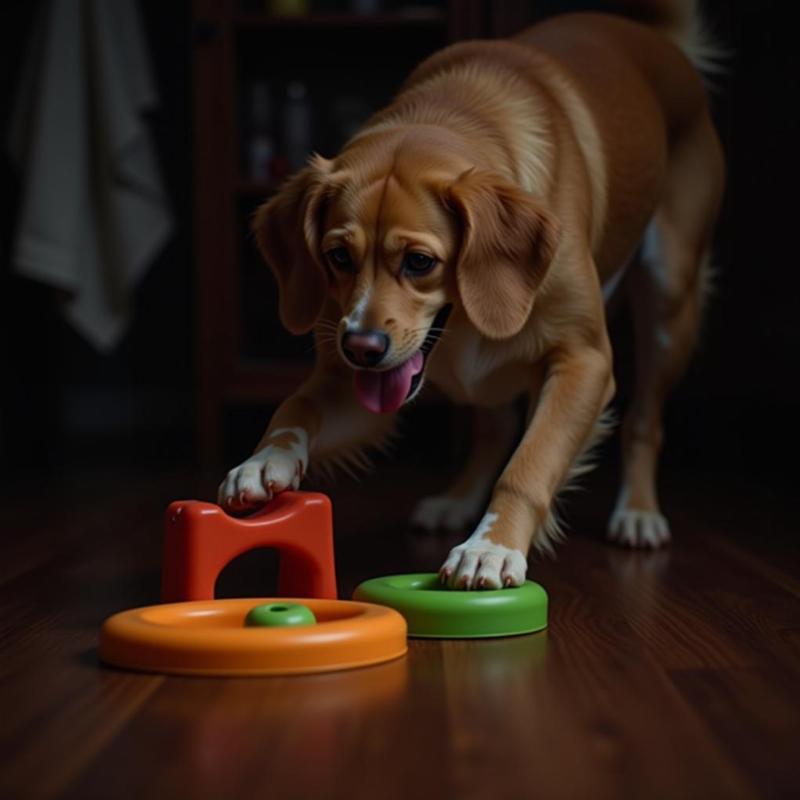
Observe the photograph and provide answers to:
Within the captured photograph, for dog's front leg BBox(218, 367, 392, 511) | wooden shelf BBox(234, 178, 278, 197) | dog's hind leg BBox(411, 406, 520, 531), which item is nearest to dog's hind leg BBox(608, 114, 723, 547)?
dog's hind leg BBox(411, 406, 520, 531)

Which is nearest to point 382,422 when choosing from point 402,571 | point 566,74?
point 402,571

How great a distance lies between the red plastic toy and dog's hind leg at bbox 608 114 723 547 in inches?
41.0

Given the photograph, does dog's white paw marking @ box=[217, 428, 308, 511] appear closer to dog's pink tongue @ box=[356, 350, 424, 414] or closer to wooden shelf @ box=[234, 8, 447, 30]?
dog's pink tongue @ box=[356, 350, 424, 414]

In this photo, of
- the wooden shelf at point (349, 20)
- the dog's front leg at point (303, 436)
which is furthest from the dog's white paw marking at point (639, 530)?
the wooden shelf at point (349, 20)

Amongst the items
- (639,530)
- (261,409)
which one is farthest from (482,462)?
(261,409)

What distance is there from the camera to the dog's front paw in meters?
1.71

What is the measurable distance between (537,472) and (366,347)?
32 centimetres

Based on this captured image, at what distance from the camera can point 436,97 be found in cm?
224

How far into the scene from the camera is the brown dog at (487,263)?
192 cm

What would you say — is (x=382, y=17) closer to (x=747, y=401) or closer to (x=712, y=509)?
(x=747, y=401)

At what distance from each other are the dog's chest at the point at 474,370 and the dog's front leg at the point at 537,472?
0.28 feet

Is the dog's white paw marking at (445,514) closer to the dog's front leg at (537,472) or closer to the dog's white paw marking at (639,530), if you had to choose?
the dog's white paw marking at (639,530)

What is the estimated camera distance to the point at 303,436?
2.07 metres

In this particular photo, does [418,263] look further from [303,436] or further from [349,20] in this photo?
[349,20]
